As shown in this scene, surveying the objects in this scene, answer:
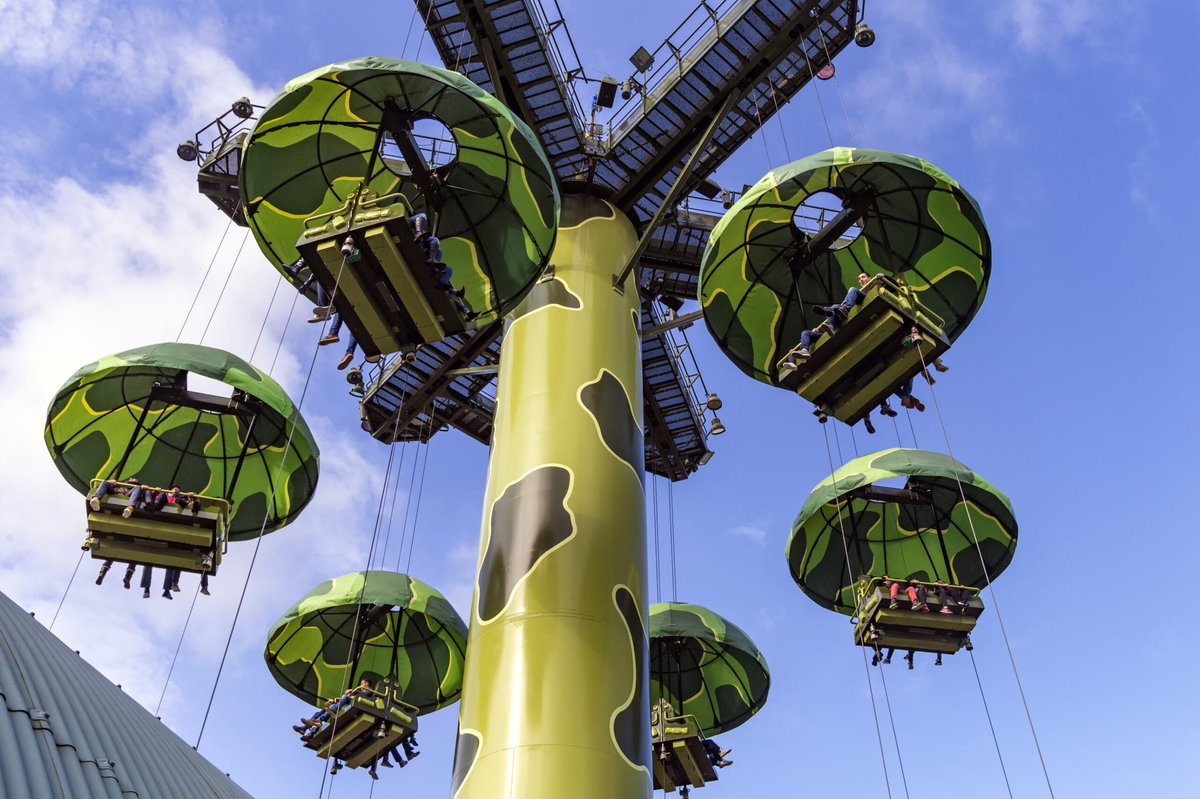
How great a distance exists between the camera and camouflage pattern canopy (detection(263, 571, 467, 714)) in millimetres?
21453

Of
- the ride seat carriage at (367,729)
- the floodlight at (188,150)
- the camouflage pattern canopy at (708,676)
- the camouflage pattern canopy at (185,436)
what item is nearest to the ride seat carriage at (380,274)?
the camouflage pattern canopy at (185,436)

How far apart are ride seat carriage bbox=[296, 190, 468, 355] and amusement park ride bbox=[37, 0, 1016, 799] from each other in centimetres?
4

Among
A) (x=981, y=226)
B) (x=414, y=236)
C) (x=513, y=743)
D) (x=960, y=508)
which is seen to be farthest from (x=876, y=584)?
(x=414, y=236)

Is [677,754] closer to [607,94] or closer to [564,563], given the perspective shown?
[564,563]

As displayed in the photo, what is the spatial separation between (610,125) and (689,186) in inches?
80.3

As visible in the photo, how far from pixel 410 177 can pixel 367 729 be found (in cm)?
947

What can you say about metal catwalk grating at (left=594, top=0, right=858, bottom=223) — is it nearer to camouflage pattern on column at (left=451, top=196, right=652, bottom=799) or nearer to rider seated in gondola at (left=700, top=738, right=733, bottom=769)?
camouflage pattern on column at (left=451, top=196, right=652, bottom=799)

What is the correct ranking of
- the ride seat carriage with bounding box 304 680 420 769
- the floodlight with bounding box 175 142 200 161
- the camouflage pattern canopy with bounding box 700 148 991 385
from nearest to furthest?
the camouflage pattern canopy with bounding box 700 148 991 385 → the ride seat carriage with bounding box 304 680 420 769 → the floodlight with bounding box 175 142 200 161

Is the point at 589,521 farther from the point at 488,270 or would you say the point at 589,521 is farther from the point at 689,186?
the point at 689,186

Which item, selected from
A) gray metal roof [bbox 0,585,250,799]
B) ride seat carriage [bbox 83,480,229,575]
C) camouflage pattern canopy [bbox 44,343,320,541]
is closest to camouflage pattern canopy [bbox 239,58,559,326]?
camouflage pattern canopy [bbox 44,343,320,541]

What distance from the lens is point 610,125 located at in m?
22.8

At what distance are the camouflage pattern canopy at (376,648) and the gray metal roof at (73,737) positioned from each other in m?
4.58

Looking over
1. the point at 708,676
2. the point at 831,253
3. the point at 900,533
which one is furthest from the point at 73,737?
the point at 900,533

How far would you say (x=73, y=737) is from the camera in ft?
39.2
